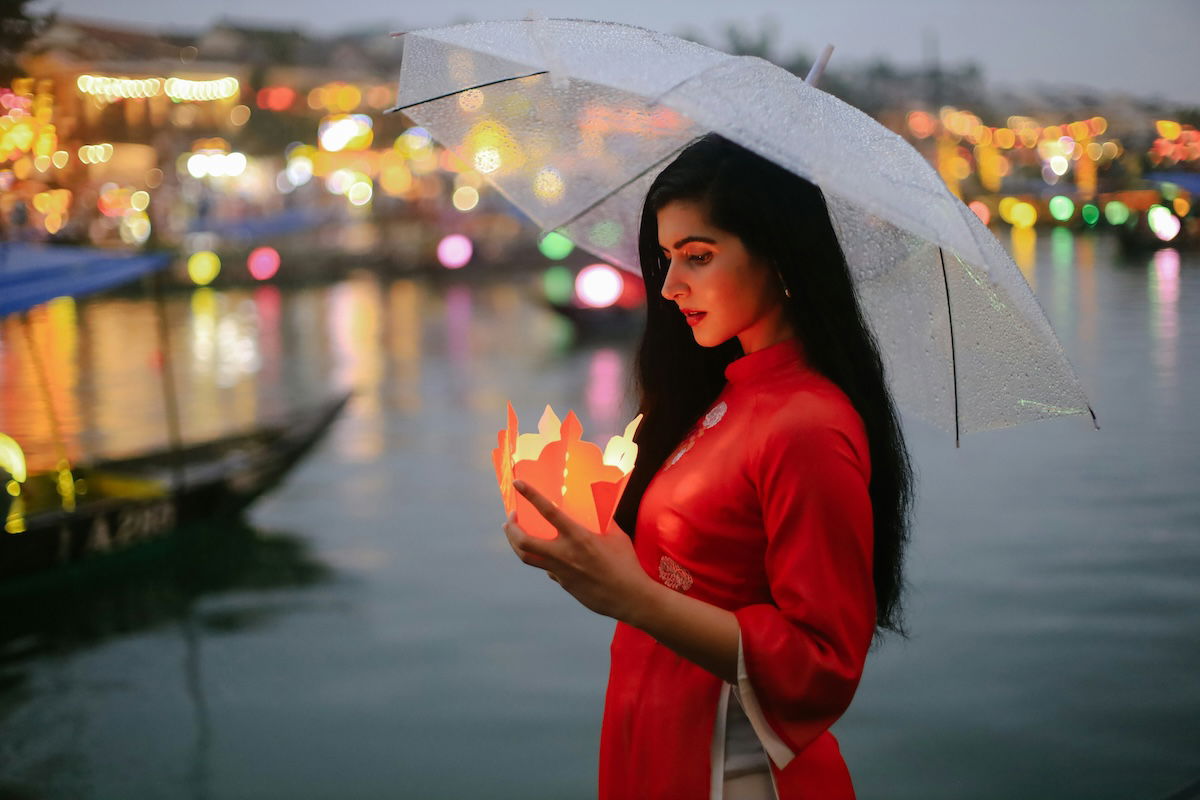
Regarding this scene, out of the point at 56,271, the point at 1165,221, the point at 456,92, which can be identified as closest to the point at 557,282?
the point at 1165,221

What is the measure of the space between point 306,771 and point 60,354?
14.2 m

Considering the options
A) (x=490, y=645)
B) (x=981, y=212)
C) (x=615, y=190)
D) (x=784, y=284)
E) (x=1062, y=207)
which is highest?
(x=615, y=190)

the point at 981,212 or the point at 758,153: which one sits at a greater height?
the point at 758,153

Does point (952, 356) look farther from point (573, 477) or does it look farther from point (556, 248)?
point (556, 248)

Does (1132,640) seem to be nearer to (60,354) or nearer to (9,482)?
(9,482)

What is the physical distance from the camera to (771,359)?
1411 millimetres

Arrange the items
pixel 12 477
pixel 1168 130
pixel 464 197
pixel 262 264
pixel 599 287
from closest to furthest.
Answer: pixel 12 477 < pixel 1168 130 < pixel 599 287 < pixel 262 264 < pixel 464 197

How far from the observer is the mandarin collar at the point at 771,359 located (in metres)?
1.40

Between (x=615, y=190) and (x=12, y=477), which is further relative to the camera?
(x=12, y=477)

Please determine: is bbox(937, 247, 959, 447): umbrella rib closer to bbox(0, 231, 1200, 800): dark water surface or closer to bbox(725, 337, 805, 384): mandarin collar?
bbox(725, 337, 805, 384): mandarin collar

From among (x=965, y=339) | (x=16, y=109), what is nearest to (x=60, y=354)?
(x=16, y=109)

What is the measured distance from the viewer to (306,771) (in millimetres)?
4258

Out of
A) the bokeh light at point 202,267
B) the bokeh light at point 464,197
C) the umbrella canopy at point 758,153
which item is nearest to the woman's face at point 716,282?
the umbrella canopy at point 758,153

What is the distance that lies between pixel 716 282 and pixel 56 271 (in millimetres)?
5681
